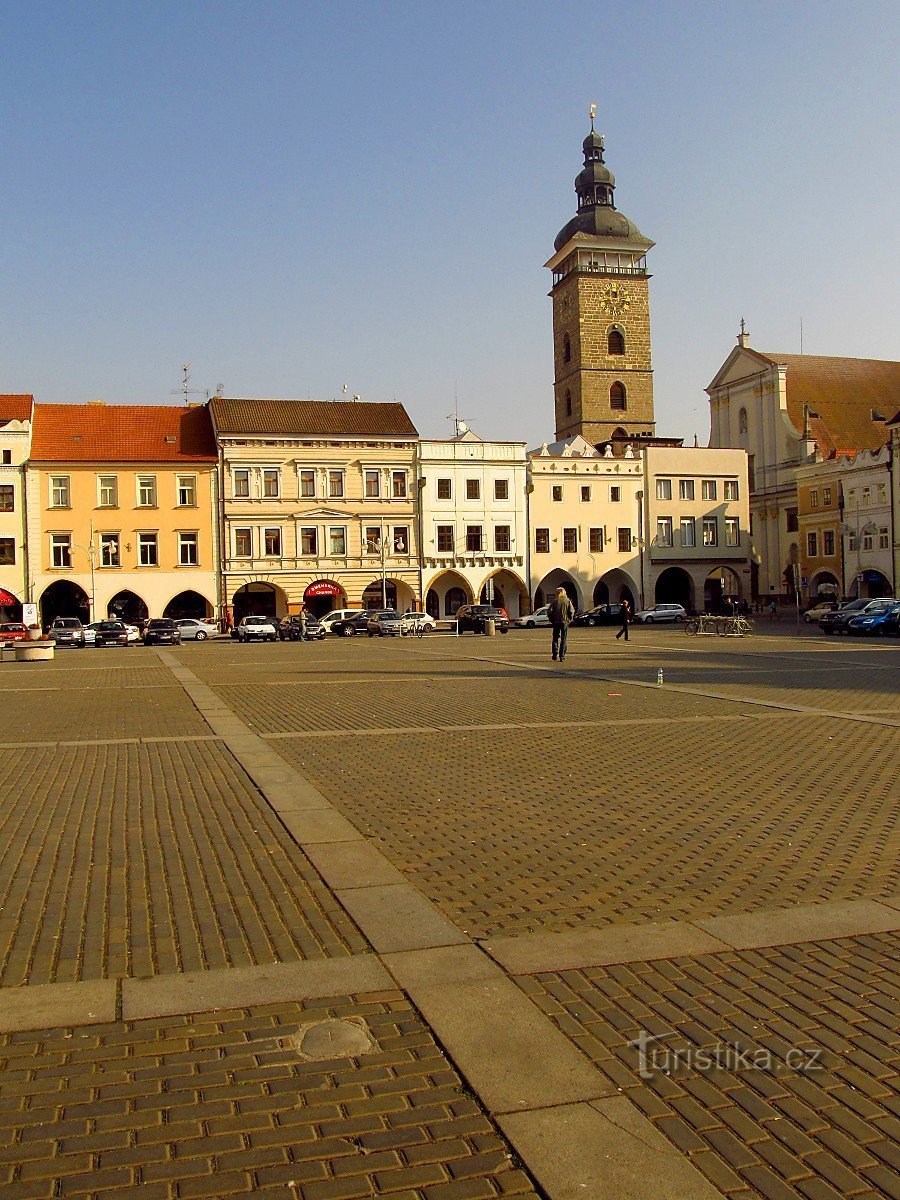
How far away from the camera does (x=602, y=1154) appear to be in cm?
379

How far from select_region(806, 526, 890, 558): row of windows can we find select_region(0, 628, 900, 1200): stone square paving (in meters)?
61.9

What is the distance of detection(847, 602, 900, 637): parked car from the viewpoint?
48.1 meters

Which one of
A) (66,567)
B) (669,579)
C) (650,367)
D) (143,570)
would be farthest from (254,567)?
(650,367)

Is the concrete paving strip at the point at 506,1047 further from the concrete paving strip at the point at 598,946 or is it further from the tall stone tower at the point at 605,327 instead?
the tall stone tower at the point at 605,327

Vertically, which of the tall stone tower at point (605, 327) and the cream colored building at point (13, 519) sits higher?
the tall stone tower at point (605, 327)

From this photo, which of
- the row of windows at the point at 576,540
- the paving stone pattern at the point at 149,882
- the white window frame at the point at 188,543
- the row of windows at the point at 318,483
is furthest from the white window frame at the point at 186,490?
the paving stone pattern at the point at 149,882

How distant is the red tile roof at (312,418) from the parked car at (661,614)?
60.4 ft

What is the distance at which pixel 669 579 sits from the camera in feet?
250

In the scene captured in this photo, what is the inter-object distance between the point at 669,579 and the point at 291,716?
62.1 meters

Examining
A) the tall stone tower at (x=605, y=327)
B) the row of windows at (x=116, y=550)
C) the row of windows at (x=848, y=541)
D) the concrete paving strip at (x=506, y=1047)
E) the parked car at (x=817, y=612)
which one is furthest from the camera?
the tall stone tower at (x=605, y=327)

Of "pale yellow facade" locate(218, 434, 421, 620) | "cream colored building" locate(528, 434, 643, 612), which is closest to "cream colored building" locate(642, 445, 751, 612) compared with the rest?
"cream colored building" locate(528, 434, 643, 612)

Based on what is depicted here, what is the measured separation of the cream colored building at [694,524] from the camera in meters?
74.6

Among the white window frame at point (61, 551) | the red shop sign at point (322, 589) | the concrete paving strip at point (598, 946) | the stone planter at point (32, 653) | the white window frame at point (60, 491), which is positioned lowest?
the concrete paving strip at point (598, 946)

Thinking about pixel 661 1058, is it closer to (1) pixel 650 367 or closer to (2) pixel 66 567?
(2) pixel 66 567
